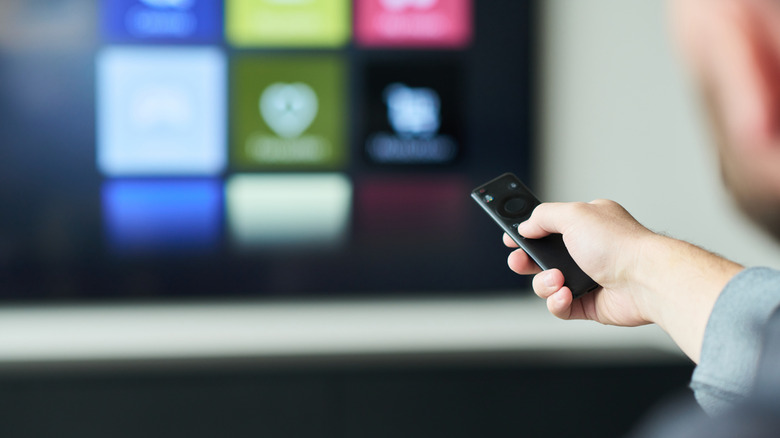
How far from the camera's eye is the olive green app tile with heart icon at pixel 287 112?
236 cm

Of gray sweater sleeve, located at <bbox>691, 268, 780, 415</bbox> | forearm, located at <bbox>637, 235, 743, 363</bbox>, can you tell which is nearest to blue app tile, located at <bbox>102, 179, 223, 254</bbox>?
forearm, located at <bbox>637, 235, 743, 363</bbox>

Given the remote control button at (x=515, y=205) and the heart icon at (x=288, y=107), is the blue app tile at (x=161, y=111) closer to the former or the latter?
the heart icon at (x=288, y=107)

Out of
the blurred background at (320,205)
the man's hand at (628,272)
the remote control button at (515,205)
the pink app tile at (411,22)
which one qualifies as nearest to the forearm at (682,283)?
the man's hand at (628,272)

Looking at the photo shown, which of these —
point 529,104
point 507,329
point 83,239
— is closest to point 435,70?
point 529,104

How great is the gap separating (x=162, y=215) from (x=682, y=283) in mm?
1816

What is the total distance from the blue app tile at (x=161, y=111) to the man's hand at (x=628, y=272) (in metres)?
1.56

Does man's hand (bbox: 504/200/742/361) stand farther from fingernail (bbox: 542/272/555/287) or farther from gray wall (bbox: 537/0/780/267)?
gray wall (bbox: 537/0/780/267)

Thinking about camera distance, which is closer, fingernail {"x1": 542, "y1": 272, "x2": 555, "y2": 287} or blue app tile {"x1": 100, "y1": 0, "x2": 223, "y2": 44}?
fingernail {"x1": 542, "y1": 272, "x2": 555, "y2": 287}

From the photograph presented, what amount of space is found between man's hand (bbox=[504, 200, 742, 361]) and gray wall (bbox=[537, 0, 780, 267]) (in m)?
1.60

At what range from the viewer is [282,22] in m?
2.36

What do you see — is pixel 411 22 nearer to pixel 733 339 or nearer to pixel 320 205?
pixel 320 205

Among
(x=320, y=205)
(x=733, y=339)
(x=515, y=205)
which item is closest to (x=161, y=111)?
(x=320, y=205)

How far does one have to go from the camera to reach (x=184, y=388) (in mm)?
2271

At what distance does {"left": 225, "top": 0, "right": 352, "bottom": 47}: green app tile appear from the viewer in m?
2.35
